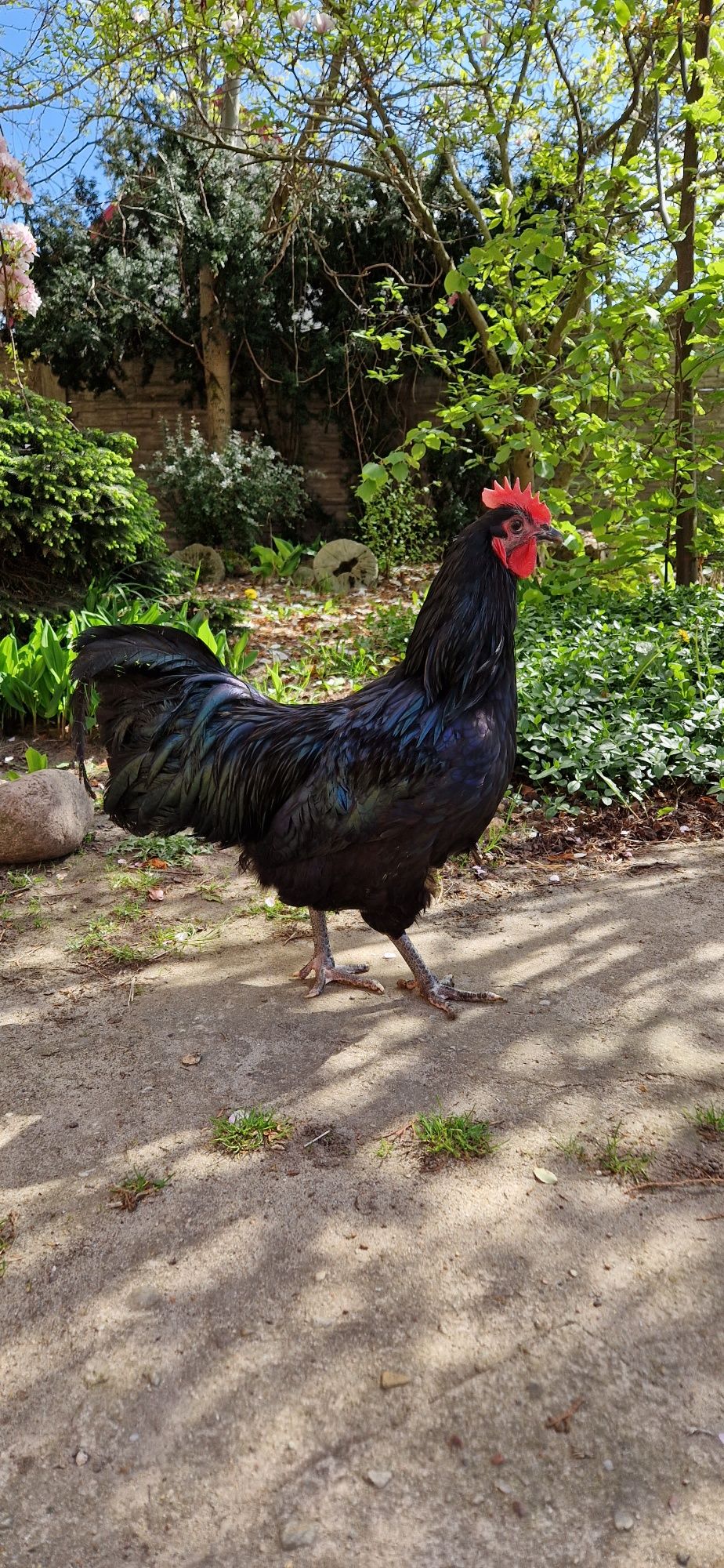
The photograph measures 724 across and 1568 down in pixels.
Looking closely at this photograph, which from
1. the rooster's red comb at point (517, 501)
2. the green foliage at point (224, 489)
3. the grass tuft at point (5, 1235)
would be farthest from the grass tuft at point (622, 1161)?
the green foliage at point (224, 489)

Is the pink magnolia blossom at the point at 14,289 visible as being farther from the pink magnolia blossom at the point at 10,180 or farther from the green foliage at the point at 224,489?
the green foliage at the point at 224,489

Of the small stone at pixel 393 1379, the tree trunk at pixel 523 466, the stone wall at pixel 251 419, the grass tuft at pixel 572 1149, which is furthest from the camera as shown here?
the stone wall at pixel 251 419

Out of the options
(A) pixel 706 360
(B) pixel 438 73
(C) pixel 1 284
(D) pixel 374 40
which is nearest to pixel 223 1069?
(C) pixel 1 284

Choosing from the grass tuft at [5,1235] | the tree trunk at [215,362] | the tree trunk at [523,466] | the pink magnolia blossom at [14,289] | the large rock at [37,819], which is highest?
the tree trunk at [215,362]

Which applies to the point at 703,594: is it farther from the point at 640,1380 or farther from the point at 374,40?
the point at 640,1380

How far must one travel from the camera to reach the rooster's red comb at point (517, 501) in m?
3.25

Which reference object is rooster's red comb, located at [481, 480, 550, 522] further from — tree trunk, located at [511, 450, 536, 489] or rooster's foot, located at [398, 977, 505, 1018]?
tree trunk, located at [511, 450, 536, 489]

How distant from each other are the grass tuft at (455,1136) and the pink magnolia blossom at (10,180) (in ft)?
15.6

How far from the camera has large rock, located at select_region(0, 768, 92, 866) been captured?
479cm

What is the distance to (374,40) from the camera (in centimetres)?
695

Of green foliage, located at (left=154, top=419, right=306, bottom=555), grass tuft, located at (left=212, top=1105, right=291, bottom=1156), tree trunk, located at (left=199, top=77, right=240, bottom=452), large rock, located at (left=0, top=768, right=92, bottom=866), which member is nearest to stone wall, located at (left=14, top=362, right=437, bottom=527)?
tree trunk, located at (left=199, top=77, right=240, bottom=452)

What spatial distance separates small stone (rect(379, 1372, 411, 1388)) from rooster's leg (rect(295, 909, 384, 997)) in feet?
5.63

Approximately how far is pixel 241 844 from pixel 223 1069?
896mm

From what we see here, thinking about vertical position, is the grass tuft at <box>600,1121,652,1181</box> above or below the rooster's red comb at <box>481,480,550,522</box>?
below
